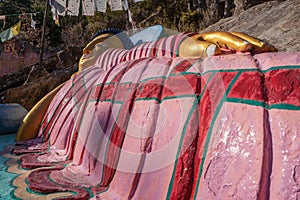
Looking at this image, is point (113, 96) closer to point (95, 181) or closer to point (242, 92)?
point (95, 181)

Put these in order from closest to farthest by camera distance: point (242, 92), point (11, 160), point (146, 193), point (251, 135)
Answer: point (251, 135) → point (242, 92) → point (146, 193) → point (11, 160)

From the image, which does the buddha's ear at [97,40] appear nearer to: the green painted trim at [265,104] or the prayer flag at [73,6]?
the green painted trim at [265,104]

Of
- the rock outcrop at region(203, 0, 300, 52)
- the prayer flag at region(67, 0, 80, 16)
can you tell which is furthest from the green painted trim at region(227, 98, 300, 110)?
the prayer flag at region(67, 0, 80, 16)

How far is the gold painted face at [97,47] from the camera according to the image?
383 centimetres

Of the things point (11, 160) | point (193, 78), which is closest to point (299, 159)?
point (193, 78)

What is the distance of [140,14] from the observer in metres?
13.4

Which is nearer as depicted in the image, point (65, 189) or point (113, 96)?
point (65, 189)

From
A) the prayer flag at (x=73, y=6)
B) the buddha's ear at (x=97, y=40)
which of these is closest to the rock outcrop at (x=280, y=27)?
the buddha's ear at (x=97, y=40)

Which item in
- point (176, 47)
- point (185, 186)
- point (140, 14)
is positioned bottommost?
point (185, 186)

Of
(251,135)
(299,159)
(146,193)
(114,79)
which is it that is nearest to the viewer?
(299,159)

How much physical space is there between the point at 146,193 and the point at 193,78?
24.9 inches

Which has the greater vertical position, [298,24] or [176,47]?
[298,24]

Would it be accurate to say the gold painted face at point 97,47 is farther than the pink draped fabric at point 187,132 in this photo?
Yes

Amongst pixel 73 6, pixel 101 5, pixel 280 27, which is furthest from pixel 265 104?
pixel 73 6
